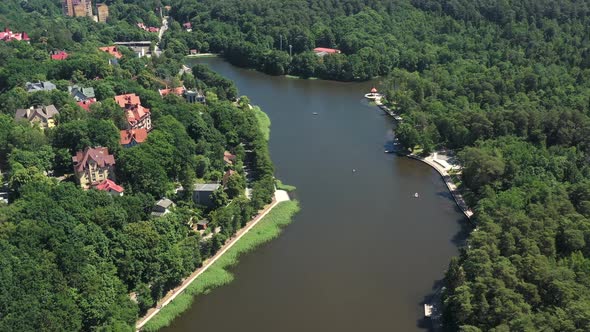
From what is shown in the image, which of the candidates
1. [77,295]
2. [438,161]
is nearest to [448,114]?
[438,161]

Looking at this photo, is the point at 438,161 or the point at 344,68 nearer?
the point at 438,161

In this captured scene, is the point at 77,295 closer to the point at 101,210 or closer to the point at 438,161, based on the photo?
the point at 101,210

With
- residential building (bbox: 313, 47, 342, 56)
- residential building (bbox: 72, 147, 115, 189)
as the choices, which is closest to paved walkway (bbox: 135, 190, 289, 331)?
residential building (bbox: 72, 147, 115, 189)

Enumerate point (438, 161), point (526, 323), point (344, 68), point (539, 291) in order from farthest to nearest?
point (344, 68) → point (438, 161) → point (539, 291) → point (526, 323)

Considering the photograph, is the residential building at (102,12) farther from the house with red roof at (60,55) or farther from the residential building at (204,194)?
the residential building at (204,194)

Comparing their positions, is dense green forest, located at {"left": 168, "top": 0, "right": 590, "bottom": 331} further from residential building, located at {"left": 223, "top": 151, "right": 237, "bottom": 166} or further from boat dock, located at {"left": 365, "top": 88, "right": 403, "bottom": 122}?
residential building, located at {"left": 223, "top": 151, "right": 237, "bottom": 166}

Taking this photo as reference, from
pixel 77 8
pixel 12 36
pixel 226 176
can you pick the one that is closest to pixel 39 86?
pixel 226 176
